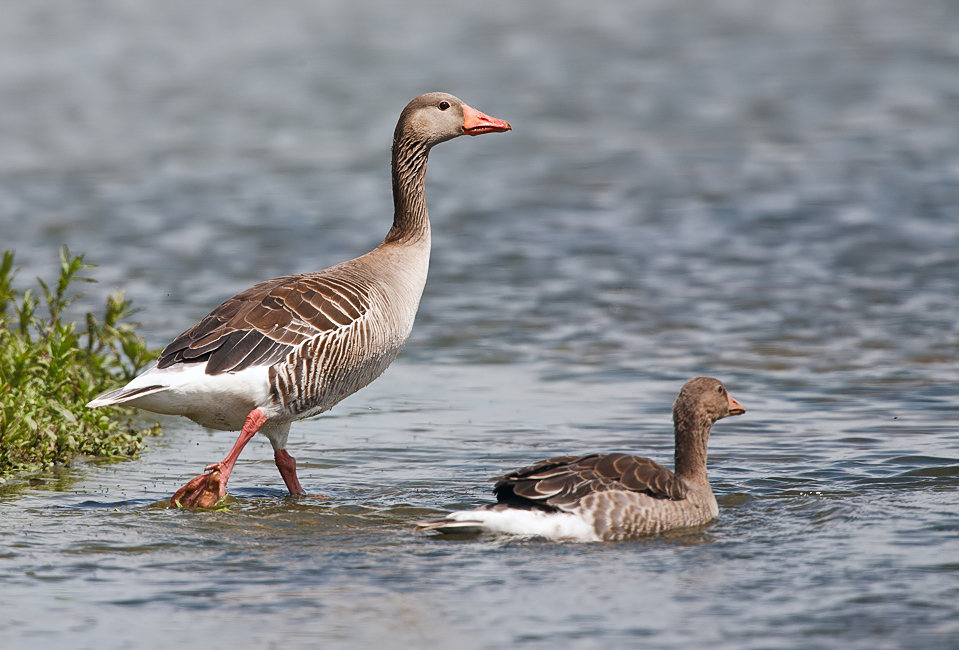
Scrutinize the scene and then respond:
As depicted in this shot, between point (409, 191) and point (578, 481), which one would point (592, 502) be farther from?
point (409, 191)

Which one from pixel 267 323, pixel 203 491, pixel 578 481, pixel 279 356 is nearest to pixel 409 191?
pixel 267 323

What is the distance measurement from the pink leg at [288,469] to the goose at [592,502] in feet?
5.62

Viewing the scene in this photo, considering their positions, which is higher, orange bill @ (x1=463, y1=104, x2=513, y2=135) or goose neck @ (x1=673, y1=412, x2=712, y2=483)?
orange bill @ (x1=463, y1=104, x2=513, y2=135)

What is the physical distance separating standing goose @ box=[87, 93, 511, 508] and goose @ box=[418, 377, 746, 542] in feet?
5.83

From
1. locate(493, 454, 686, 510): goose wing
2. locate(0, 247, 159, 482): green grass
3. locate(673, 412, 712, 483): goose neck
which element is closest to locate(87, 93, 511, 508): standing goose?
locate(0, 247, 159, 482): green grass

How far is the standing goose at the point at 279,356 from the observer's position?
27.7 feet

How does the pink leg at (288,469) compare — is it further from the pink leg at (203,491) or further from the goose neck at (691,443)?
the goose neck at (691,443)

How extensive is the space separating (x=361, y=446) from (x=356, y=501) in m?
1.64

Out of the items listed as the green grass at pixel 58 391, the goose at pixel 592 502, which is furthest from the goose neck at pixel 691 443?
the green grass at pixel 58 391

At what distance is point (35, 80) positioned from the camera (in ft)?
100

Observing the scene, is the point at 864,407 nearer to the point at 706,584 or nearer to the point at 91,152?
the point at 706,584

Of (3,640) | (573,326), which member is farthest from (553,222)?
(3,640)

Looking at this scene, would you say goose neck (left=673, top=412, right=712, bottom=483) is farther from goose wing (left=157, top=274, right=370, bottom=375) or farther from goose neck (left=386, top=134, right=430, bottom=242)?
goose neck (left=386, top=134, right=430, bottom=242)

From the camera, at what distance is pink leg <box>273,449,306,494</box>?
29.4 feet
